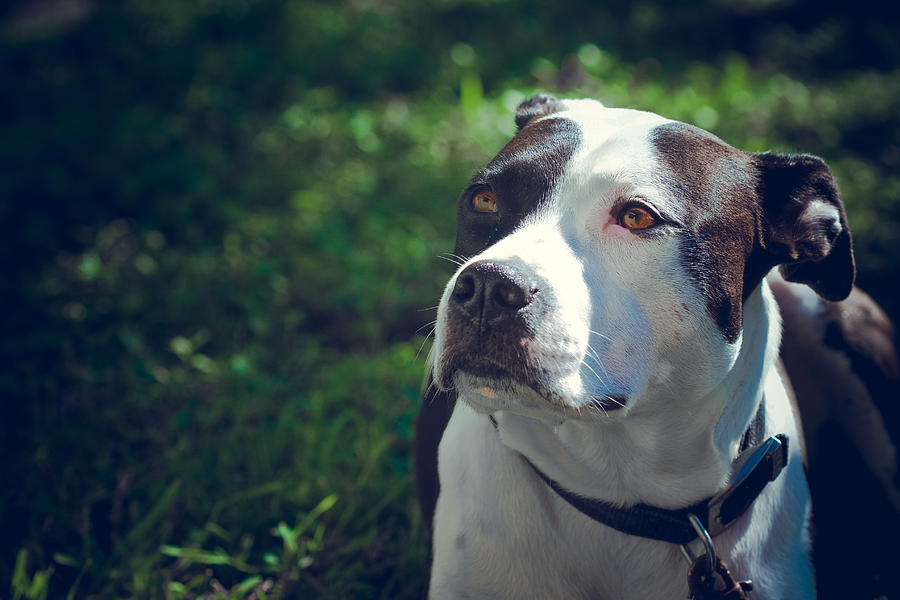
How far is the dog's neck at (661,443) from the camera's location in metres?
1.95

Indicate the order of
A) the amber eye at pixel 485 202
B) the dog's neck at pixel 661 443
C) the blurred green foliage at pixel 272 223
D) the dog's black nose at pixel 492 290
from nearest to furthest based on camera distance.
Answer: the dog's black nose at pixel 492 290, the dog's neck at pixel 661 443, the amber eye at pixel 485 202, the blurred green foliage at pixel 272 223

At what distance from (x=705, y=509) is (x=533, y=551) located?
1.46 ft

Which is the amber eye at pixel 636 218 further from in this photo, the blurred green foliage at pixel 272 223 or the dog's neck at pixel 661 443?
the blurred green foliage at pixel 272 223

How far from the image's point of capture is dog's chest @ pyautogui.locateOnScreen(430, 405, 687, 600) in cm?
202

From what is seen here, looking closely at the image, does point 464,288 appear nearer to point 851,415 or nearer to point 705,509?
point 705,509

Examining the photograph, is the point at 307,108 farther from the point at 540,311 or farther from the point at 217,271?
the point at 540,311

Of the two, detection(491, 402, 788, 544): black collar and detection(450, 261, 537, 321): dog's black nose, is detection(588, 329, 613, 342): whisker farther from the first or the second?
detection(491, 402, 788, 544): black collar

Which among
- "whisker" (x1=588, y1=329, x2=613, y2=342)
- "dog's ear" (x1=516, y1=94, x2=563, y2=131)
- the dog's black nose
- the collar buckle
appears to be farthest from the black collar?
"dog's ear" (x1=516, y1=94, x2=563, y2=131)

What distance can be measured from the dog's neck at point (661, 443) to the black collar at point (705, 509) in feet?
0.08

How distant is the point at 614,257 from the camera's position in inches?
71.8

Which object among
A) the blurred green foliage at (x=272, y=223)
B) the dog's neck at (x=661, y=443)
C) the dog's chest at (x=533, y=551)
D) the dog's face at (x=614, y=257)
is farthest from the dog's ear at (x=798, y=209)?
the blurred green foliage at (x=272, y=223)

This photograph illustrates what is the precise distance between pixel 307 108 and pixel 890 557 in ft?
15.1

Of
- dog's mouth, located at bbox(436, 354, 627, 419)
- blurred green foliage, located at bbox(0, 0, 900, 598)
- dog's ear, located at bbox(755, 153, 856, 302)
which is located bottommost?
blurred green foliage, located at bbox(0, 0, 900, 598)

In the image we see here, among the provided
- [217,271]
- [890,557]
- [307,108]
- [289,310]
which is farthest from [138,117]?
[890,557]
